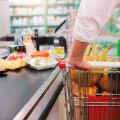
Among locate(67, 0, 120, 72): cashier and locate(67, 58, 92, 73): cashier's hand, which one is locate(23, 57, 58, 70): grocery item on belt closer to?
locate(67, 58, 92, 73): cashier's hand

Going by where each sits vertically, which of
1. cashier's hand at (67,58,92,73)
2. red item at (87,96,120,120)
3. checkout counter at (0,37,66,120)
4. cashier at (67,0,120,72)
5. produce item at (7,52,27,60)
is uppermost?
cashier at (67,0,120,72)

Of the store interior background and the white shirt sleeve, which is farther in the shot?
the store interior background

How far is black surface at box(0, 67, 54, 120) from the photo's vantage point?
37.0 inches

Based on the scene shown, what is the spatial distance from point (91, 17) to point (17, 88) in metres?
0.70

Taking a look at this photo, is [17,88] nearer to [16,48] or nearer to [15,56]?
[15,56]

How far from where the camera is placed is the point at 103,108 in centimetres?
124

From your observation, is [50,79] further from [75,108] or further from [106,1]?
[106,1]

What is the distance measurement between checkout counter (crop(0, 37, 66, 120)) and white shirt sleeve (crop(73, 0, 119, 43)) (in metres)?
0.45

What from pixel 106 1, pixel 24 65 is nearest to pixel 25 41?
pixel 24 65

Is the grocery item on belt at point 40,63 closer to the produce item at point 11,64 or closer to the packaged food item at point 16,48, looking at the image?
the produce item at point 11,64

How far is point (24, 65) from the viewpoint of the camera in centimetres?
166

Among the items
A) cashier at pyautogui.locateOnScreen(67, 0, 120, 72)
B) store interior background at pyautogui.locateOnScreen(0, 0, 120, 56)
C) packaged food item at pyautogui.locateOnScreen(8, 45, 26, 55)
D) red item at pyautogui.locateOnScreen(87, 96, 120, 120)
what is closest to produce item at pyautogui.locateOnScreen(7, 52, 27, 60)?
packaged food item at pyautogui.locateOnScreen(8, 45, 26, 55)

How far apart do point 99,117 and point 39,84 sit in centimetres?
45

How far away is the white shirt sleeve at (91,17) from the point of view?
0.72 metres
